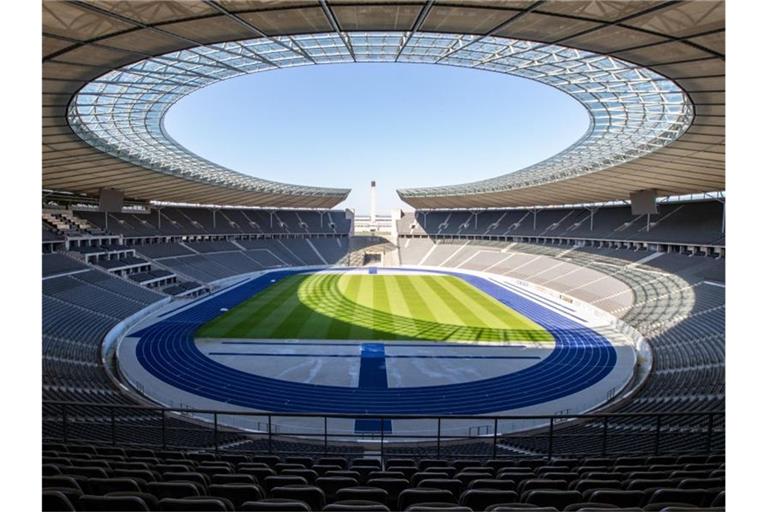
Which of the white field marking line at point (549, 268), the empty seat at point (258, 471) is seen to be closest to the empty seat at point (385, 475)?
the empty seat at point (258, 471)

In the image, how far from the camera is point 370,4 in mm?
9625

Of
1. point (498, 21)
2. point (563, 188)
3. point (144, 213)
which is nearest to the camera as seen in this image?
point (498, 21)

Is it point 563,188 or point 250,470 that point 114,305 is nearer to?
point 250,470

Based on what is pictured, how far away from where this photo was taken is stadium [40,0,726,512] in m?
6.02

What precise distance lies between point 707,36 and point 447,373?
1608 cm

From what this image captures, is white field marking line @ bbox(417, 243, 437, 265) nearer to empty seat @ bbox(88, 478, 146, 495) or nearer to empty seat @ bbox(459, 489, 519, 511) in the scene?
empty seat @ bbox(459, 489, 519, 511)

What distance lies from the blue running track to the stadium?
0.49ft

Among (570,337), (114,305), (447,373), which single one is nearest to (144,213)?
(114,305)

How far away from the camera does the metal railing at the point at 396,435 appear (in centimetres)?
1005

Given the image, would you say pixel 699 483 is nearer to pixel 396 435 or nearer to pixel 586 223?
pixel 396 435

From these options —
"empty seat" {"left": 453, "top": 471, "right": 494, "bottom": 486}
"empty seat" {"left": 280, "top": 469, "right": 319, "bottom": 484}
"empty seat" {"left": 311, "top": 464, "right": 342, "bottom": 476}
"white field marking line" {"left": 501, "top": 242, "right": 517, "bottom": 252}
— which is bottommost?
"empty seat" {"left": 311, "top": 464, "right": 342, "bottom": 476}

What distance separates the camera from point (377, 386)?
1861cm

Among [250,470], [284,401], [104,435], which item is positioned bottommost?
[284,401]

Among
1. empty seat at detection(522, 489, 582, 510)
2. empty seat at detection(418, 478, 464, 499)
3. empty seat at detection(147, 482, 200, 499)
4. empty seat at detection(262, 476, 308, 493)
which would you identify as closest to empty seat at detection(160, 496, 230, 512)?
empty seat at detection(147, 482, 200, 499)
